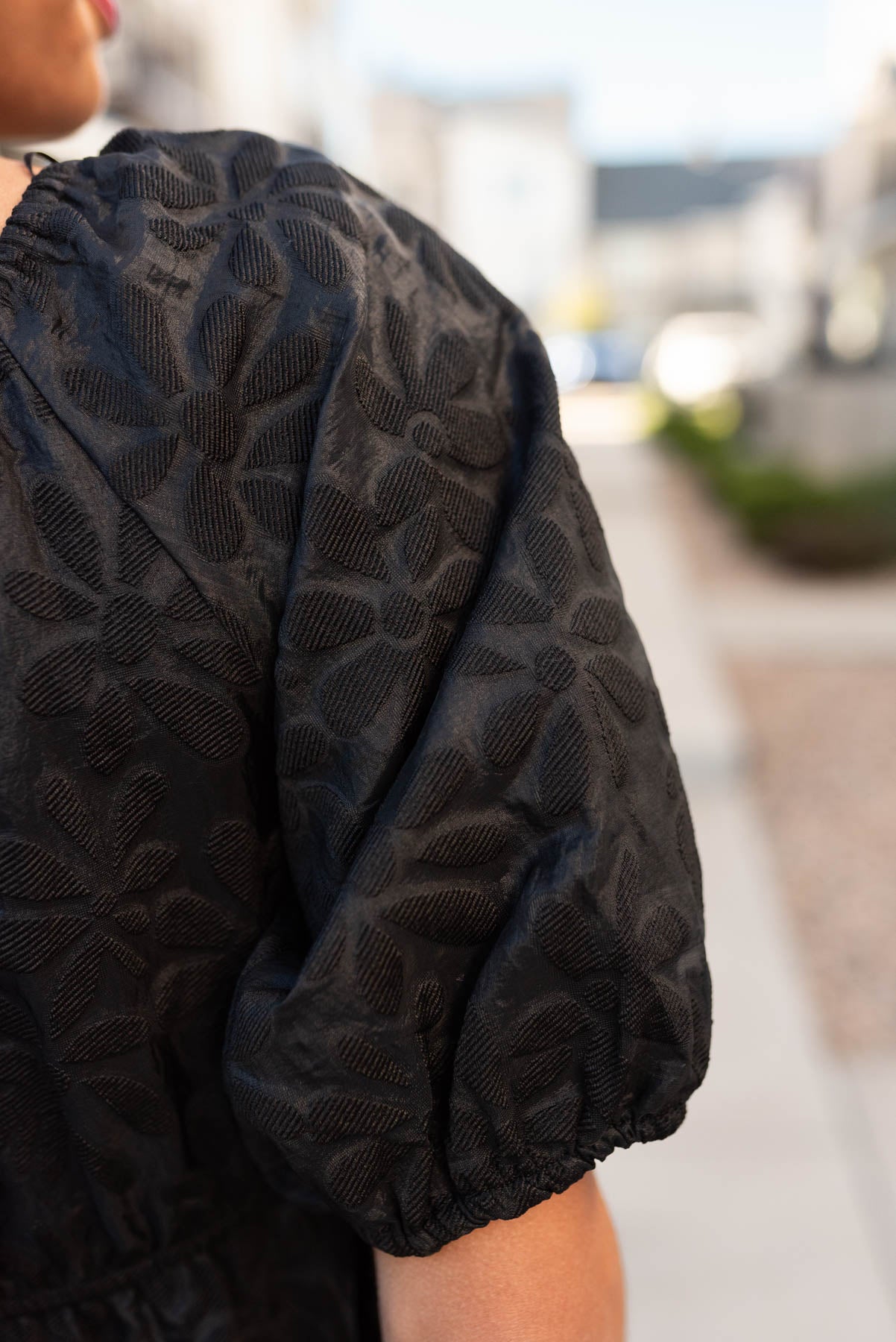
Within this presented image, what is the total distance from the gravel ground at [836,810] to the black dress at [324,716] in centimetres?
291

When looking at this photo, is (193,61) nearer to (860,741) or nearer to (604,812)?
(860,741)

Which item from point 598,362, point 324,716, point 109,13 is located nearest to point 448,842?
point 324,716

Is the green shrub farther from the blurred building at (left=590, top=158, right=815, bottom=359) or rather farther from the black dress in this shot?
the blurred building at (left=590, top=158, right=815, bottom=359)

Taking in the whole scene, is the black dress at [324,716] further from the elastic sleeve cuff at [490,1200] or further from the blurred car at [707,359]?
the blurred car at [707,359]

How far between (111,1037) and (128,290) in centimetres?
42

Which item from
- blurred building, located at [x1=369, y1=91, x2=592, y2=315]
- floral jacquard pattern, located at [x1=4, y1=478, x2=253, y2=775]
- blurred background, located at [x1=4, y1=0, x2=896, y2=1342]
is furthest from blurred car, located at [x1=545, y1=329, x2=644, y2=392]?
floral jacquard pattern, located at [x1=4, y1=478, x2=253, y2=775]

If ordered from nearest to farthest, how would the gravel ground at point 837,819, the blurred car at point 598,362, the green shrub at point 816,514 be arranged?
the gravel ground at point 837,819 < the green shrub at point 816,514 < the blurred car at point 598,362

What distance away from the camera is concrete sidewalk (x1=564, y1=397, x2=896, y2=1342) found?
7.79ft

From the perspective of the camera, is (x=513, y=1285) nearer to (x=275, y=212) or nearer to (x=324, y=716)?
(x=324, y=716)

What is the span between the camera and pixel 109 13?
0.77 meters

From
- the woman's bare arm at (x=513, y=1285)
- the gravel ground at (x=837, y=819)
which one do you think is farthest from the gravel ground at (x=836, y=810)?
the woman's bare arm at (x=513, y=1285)

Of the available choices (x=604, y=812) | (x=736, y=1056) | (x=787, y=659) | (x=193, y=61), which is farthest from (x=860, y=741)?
(x=193, y=61)

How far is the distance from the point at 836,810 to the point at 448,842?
4494 mm

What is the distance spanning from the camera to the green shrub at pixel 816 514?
8.26 metres
